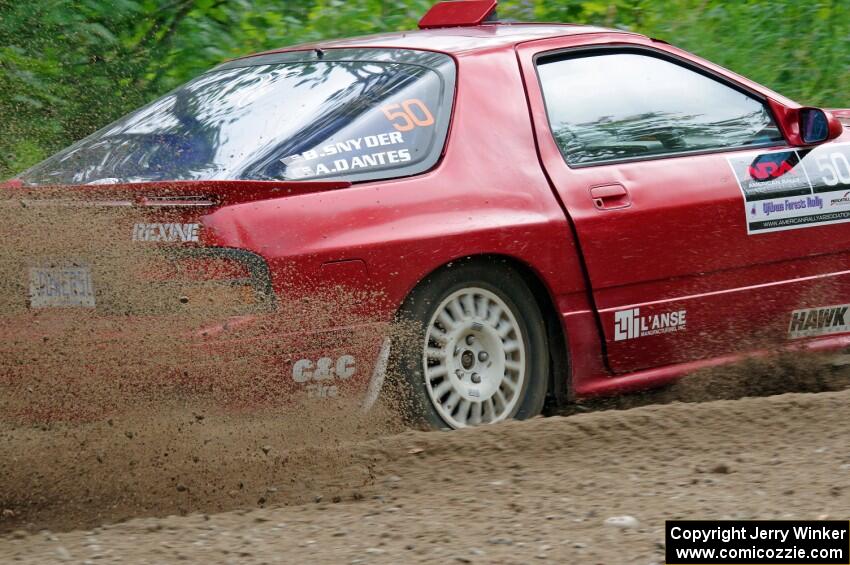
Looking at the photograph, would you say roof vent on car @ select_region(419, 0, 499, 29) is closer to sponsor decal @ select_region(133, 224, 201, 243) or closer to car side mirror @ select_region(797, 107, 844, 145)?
car side mirror @ select_region(797, 107, 844, 145)

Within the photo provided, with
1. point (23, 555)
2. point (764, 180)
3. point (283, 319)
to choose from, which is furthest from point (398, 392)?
point (764, 180)

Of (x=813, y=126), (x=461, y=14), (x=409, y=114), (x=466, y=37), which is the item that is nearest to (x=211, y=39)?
(x=461, y=14)

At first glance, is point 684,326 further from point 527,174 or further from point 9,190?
Answer: point 9,190

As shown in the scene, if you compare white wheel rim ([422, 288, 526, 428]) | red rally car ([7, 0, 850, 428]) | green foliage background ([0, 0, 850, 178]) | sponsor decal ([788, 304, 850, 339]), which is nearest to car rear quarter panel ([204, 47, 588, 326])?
red rally car ([7, 0, 850, 428])

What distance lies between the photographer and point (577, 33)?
18.6 feet

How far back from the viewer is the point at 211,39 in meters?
8.63

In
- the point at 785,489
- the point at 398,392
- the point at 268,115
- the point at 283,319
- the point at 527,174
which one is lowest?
the point at 785,489

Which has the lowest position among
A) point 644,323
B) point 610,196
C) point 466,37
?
point 644,323

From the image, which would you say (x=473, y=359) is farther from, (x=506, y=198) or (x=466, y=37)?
(x=466, y=37)

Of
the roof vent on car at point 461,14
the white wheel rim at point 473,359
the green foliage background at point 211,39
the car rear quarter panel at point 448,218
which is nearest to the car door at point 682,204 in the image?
the car rear quarter panel at point 448,218

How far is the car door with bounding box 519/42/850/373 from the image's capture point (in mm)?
5281

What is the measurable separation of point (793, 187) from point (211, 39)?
172 inches

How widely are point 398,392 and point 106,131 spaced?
1861mm

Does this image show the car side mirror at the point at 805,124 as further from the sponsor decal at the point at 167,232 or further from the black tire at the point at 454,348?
the sponsor decal at the point at 167,232
